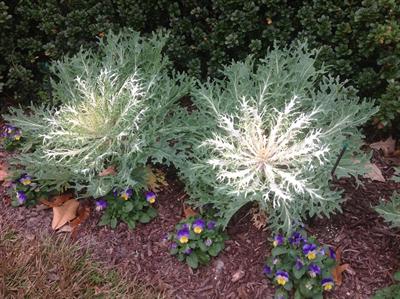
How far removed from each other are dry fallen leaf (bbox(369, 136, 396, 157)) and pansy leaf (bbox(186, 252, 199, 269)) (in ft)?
4.92

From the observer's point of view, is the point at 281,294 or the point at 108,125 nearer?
the point at 281,294

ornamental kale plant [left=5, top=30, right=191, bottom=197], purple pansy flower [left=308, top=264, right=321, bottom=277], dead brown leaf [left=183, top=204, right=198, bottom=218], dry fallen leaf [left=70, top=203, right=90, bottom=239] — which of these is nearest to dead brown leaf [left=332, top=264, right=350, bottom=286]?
purple pansy flower [left=308, top=264, right=321, bottom=277]

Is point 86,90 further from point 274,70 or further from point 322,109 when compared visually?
point 322,109

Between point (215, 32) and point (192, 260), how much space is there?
1583mm

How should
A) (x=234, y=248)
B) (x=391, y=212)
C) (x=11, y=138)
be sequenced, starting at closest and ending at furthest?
(x=391, y=212) → (x=234, y=248) → (x=11, y=138)

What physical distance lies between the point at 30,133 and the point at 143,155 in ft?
2.89

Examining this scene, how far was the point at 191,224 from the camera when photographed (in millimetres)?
2945

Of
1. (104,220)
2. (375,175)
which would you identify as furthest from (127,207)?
(375,175)

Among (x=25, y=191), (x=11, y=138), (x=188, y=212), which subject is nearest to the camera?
(x=188, y=212)

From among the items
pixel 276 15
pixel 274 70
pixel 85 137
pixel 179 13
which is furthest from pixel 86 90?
pixel 276 15

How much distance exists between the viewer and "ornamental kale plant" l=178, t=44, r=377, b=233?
278 cm

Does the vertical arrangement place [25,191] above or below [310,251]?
above

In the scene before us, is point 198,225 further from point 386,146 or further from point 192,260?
point 386,146

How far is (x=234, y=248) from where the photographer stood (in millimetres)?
3000
